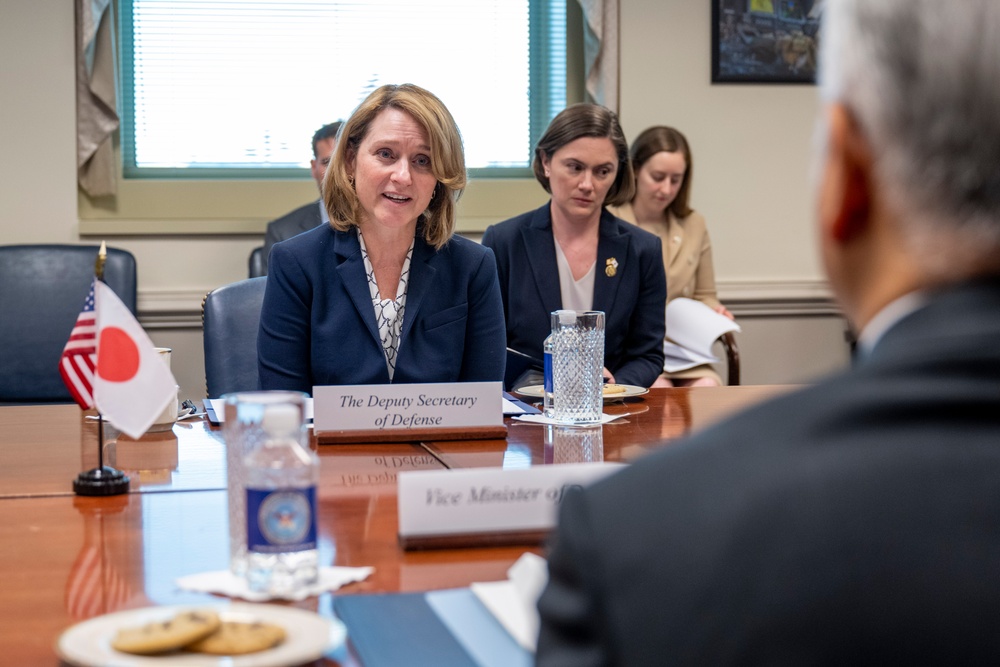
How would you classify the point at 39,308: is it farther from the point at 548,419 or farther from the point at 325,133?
the point at 548,419

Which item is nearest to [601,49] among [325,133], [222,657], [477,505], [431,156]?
[325,133]

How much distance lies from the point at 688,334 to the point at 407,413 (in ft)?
7.08

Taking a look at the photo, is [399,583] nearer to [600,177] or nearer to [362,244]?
[362,244]

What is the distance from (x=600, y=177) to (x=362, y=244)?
3.87 ft

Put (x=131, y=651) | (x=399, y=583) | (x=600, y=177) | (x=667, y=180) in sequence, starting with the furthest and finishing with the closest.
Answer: (x=667, y=180) → (x=600, y=177) → (x=399, y=583) → (x=131, y=651)

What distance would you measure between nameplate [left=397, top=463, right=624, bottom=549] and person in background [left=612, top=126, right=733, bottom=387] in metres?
3.22

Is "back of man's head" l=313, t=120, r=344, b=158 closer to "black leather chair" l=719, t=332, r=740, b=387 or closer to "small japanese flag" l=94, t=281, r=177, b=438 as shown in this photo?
"black leather chair" l=719, t=332, r=740, b=387

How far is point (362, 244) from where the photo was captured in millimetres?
2600

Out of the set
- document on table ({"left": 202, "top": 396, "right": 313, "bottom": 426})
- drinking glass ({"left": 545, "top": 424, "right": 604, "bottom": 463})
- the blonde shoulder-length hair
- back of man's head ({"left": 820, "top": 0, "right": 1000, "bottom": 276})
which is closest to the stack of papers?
the blonde shoulder-length hair

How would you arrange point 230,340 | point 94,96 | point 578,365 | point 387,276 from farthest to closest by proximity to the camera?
point 94,96, point 230,340, point 387,276, point 578,365

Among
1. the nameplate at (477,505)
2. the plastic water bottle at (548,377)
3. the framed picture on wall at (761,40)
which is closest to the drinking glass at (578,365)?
the plastic water bottle at (548,377)

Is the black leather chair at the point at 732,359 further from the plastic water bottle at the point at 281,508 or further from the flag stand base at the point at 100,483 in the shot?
the plastic water bottle at the point at 281,508

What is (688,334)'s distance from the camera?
4.03 m

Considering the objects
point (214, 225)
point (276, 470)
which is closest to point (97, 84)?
point (214, 225)
